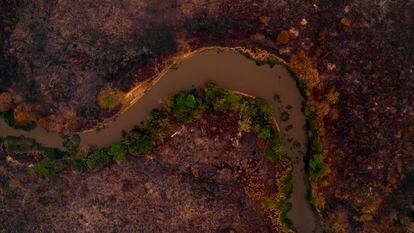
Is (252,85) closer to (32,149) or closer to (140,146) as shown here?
(140,146)

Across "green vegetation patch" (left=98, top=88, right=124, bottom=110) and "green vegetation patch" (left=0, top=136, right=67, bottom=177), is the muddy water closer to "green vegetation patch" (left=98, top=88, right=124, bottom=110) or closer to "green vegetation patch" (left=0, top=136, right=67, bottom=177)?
"green vegetation patch" (left=98, top=88, right=124, bottom=110)

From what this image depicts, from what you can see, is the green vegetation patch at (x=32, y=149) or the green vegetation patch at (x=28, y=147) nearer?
the green vegetation patch at (x=32, y=149)

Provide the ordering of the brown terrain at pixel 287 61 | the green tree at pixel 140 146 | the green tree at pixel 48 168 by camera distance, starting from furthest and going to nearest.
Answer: the green tree at pixel 48 168 < the green tree at pixel 140 146 < the brown terrain at pixel 287 61

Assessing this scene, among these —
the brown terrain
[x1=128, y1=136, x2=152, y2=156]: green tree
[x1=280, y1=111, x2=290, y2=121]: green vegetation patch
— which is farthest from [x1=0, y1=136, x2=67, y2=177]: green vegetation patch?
[x1=280, y1=111, x2=290, y2=121]: green vegetation patch

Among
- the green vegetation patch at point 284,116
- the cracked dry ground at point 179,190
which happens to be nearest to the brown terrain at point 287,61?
the cracked dry ground at point 179,190

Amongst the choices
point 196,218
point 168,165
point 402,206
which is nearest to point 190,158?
point 168,165

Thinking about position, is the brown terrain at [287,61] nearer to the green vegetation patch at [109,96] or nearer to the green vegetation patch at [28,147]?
the green vegetation patch at [109,96]
